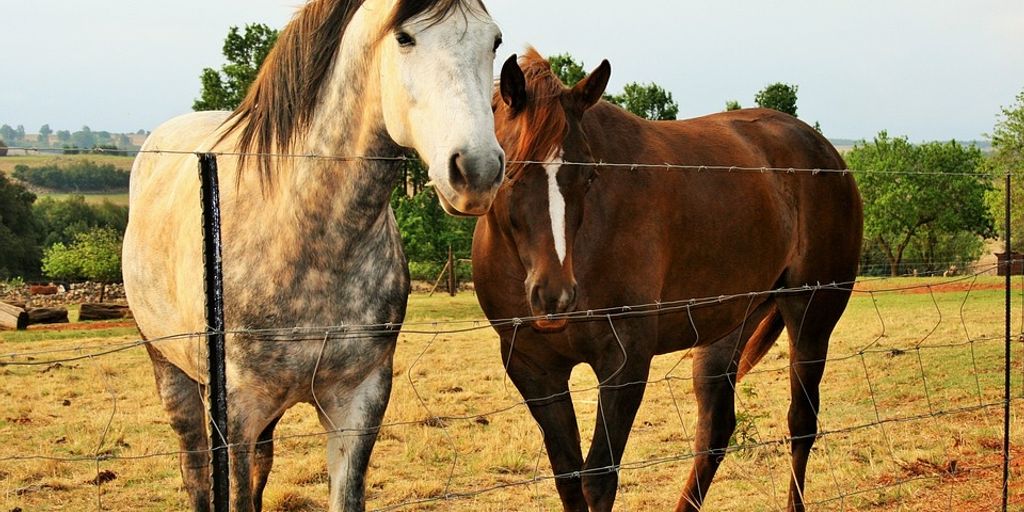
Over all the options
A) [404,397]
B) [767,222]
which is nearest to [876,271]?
[404,397]

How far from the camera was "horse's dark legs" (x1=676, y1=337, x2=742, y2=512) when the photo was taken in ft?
16.6

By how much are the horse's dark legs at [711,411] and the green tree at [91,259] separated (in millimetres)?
26887

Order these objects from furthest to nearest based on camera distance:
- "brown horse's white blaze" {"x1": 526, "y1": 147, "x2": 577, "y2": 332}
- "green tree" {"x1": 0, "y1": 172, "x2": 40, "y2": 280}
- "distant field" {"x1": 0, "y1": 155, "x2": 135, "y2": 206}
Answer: "distant field" {"x1": 0, "y1": 155, "x2": 135, "y2": 206}, "green tree" {"x1": 0, "y1": 172, "x2": 40, "y2": 280}, "brown horse's white blaze" {"x1": 526, "y1": 147, "x2": 577, "y2": 332}

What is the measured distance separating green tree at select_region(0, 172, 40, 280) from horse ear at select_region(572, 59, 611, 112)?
38.5 m

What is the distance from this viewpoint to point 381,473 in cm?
639

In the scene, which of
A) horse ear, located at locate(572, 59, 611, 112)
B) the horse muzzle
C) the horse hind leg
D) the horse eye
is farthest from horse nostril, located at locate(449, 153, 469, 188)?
the horse hind leg

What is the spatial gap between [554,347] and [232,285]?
5.10 feet

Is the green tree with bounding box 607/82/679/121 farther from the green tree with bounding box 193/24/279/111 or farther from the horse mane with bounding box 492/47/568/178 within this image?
the horse mane with bounding box 492/47/568/178

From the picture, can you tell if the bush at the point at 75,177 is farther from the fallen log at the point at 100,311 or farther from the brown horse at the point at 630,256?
the brown horse at the point at 630,256

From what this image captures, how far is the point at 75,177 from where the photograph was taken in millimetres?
45625

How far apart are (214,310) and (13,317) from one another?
2040cm

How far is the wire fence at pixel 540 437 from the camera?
4676mm

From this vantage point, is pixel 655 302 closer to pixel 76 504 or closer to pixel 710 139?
pixel 710 139

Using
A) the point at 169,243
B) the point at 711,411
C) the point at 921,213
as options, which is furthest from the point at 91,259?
the point at 921,213
